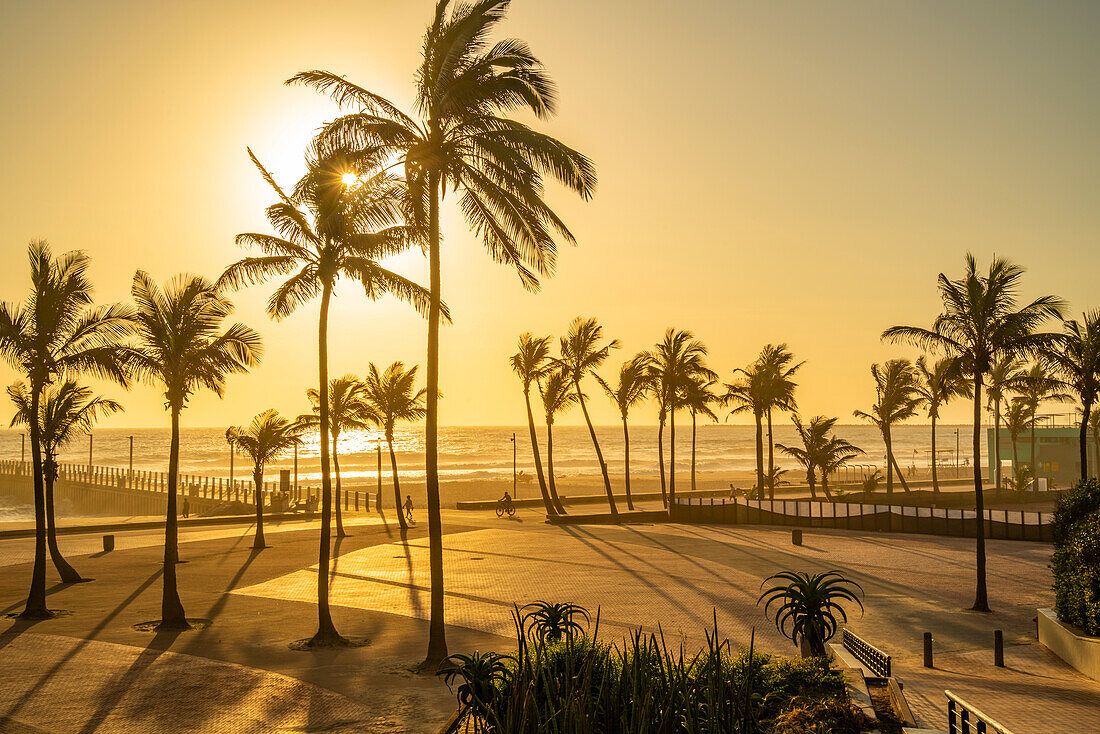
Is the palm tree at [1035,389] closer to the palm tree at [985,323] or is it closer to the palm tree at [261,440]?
the palm tree at [985,323]

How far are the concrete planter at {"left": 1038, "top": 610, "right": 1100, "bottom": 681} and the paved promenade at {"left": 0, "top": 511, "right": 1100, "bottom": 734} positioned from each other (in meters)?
0.27

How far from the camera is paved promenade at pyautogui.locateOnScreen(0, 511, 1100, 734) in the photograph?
13.0 meters

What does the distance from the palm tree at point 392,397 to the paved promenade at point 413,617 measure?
871 cm

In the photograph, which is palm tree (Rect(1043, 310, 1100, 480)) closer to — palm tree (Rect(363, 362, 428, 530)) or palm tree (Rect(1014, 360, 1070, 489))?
palm tree (Rect(1014, 360, 1070, 489))

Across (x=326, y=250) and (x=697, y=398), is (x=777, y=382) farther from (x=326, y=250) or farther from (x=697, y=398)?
(x=326, y=250)

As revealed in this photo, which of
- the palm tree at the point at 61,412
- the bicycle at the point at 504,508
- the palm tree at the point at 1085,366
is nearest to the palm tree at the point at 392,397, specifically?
the bicycle at the point at 504,508

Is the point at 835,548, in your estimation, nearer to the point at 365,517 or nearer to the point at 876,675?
the point at 876,675

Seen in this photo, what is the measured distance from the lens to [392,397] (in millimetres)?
43750

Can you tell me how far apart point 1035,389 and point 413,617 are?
115 feet

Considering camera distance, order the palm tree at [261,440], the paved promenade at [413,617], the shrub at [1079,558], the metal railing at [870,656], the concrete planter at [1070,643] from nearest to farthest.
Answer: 1. the metal railing at [870,656]
2. the paved promenade at [413,617]
3. the concrete planter at [1070,643]
4. the shrub at [1079,558]
5. the palm tree at [261,440]

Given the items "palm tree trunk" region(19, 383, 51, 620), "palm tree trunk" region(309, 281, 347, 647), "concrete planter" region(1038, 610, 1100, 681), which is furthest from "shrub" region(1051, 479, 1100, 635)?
"palm tree trunk" region(19, 383, 51, 620)

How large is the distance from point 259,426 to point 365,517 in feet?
53.0

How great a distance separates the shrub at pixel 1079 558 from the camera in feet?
51.6

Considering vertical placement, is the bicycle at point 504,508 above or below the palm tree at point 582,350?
below
